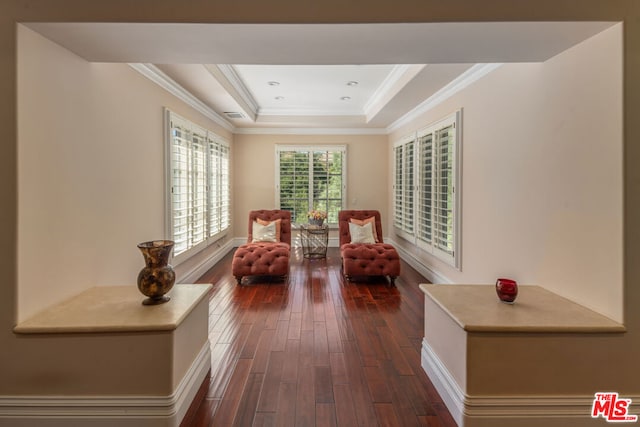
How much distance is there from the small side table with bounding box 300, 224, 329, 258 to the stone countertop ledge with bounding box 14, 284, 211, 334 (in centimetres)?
363

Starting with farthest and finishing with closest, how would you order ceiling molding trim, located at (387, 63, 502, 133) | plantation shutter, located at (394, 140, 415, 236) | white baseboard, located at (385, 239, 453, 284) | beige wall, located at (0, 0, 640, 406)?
plantation shutter, located at (394, 140, 415, 236) → white baseboard, located at (385, 239, 453, 284) → ceiling molding trim, located at (387, 63, 502, 133) → beige wall, located at (0, 0, 640, 406)

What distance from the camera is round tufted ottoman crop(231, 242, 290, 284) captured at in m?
4.42

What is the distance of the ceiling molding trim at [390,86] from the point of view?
11.6ft

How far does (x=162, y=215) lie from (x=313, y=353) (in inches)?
88.1

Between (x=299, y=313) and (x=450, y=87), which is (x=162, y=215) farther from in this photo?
(x=450, y=87)

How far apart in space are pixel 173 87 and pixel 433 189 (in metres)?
3.45

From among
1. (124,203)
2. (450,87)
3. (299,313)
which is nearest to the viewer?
(124,203)

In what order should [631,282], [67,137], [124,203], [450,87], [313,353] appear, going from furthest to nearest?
[450,87] < [124,203] < [313,353] < [67,137] < [631,282]

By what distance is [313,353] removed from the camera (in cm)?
256

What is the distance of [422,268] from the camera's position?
4.85 metres

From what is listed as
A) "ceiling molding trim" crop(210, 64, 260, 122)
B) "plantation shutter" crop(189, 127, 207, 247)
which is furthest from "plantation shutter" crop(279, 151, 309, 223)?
"plantation shutter" crop(189, 127, 207, 247)

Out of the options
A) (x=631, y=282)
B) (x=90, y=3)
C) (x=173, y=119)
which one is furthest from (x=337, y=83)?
(x=631, y=282)

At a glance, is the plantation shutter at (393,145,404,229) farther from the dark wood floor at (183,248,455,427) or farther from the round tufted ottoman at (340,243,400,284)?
the dark wood floor at (183,248,455,427)

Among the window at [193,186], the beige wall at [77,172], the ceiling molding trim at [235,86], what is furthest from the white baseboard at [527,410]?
the ceiling molding trim at [235,86]
